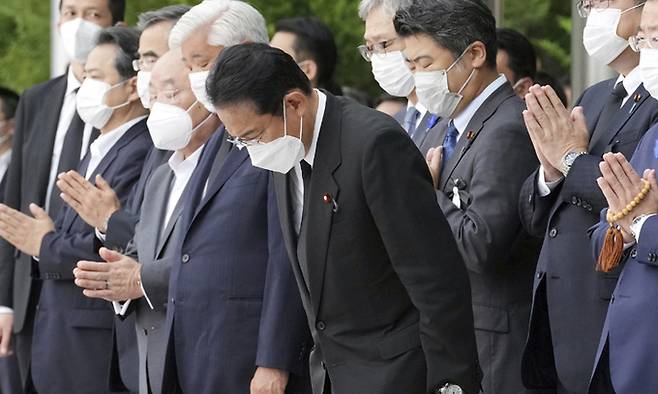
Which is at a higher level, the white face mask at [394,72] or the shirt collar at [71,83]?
the white face mask at [394,72]

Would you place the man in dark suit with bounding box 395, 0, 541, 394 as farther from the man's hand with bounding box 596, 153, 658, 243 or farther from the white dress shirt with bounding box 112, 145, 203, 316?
the white dress shirt with bounding box 112, 145, 203, 316

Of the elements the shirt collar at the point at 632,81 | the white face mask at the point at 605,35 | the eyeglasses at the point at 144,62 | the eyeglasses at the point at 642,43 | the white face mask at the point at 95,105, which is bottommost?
the white face mask at the point at 95,105

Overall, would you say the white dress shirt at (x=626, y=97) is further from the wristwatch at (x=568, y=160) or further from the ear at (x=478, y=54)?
the ear at (x=478, y=54)

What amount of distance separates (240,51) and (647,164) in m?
1.33

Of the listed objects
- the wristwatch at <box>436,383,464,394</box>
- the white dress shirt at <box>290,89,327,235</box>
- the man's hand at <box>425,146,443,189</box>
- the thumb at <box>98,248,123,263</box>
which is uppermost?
the white dress shirt at <box>290,89,327,235</box>

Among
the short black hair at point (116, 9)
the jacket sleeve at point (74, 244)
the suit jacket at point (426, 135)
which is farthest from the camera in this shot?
the short black hair at point (116, 9)

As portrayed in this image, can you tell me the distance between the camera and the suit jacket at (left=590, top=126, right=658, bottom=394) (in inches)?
169

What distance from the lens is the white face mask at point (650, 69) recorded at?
4500 millimetres

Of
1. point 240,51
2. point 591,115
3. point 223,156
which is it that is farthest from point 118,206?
point 591,115

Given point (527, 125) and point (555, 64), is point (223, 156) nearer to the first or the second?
point (527, 125)

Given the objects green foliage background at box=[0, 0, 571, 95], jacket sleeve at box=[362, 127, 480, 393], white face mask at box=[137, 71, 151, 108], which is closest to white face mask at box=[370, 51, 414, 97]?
white face mask at box=[137, 71, 151, 108]

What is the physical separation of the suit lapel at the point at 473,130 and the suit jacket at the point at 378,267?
720 millimetres

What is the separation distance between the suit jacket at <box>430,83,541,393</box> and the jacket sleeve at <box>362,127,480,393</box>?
645 mm

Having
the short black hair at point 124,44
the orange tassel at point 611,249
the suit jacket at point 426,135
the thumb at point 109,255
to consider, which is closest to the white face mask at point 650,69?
the orange tassel at point 611,249
